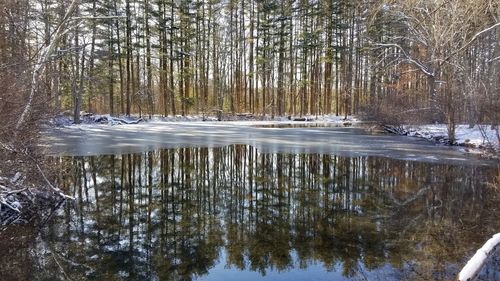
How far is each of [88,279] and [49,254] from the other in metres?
1.17

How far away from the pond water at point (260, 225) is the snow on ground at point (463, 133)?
4.11 meters

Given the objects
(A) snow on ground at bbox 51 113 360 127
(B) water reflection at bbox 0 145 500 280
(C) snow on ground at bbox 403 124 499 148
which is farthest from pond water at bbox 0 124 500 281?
(A) snow on ground at bbox 51 113 360 127

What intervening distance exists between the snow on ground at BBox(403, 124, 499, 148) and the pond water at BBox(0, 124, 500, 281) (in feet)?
13.5

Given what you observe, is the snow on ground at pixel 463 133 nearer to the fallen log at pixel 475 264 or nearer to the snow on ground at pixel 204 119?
the snow on ground at pixel 204 119

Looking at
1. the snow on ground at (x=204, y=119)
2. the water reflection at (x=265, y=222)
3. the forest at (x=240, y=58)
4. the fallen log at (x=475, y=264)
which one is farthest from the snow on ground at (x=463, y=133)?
the fallen log at (x=475, y=264)

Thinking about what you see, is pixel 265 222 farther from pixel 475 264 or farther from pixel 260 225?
pixel 475 264

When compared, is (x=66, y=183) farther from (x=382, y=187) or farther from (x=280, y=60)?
(x=280, y=60)

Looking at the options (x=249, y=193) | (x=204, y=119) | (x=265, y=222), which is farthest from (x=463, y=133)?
(x=204, y=119)

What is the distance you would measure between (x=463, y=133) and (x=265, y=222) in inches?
670

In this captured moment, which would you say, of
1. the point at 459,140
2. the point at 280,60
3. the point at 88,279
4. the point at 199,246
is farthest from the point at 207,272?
the point at 280,60

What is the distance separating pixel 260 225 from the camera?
6.98 metres

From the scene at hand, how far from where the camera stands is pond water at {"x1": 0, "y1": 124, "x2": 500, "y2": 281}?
17.0 ft

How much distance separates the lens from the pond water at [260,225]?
520 cm

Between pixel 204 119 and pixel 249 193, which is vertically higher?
pixel 204 119
